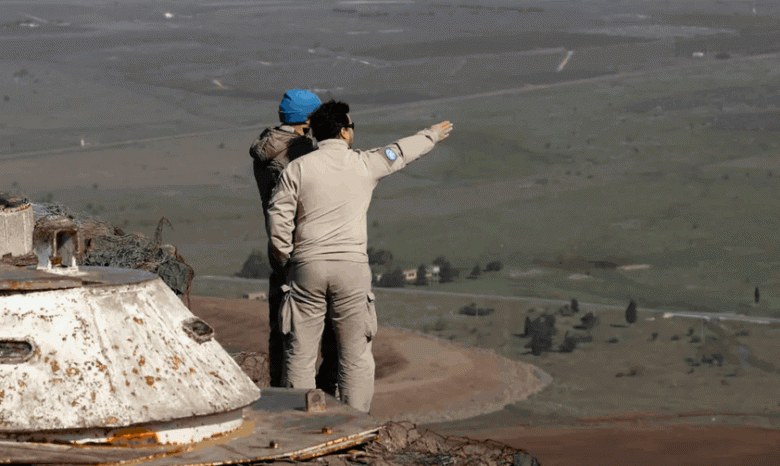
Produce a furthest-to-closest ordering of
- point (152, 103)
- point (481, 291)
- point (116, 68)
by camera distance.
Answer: point (116, 68)
point (152, 103)
point (481, 291)

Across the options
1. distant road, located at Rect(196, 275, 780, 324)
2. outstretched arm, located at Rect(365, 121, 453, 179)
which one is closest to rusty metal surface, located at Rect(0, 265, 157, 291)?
outstretched arm, located at Rect(365, 121, 453, 179)

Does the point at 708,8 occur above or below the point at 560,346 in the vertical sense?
above

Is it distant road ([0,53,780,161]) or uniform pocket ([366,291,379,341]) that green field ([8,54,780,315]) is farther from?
uniform pocket ([366,291,379,341])

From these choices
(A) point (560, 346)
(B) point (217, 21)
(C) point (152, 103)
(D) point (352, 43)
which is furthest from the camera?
(B) point (217, 21)

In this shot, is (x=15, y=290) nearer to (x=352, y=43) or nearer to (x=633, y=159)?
(x=633, y=159)

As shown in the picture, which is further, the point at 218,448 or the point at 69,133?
the point at 69,133

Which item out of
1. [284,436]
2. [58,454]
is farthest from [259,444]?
[58,454]

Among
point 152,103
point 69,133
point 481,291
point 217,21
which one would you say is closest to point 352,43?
point 217,21

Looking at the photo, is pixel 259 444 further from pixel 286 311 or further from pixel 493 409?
pixel 493 409
